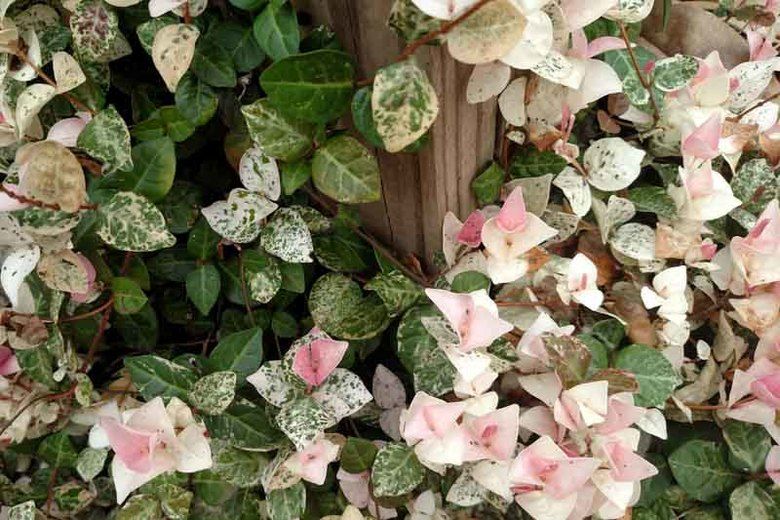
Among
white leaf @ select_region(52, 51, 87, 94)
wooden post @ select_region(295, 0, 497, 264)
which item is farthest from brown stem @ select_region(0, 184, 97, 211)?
wooden post @ select_region(295, 0, 497, 264)

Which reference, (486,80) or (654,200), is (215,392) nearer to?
(486,80)

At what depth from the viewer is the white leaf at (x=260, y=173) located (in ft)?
2.50

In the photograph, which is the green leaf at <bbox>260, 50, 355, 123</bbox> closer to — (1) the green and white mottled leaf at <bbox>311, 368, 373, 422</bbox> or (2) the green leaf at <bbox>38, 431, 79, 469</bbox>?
(1) the green and white mottled leaf at <bbox>311, 368, 373, 422</bbox>

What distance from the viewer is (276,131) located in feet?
2.28

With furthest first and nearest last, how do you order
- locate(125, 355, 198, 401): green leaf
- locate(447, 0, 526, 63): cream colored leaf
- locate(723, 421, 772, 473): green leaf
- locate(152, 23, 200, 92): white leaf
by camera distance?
locate(723, 421, 772, 473): green leaf
locate(125, 355, 198, 401): green leaf
locate(152, 23, 200, 92): white leaf
locate(447, 0, 526, 63): cream colored leaf

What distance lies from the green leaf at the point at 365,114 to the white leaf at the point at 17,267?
363mm

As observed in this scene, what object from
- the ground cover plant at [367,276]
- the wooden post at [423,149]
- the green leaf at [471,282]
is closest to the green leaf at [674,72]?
the ground cover plant at [367,276]

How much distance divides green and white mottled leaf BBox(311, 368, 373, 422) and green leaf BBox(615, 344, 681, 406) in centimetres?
29

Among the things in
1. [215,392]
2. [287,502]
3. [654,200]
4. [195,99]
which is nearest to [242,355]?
[215,392]

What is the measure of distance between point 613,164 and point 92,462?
705mm

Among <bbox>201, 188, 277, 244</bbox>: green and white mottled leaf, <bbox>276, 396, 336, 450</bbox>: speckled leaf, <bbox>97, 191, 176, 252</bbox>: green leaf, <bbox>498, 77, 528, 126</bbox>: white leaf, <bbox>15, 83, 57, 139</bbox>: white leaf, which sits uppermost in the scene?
<bbox>15, 83, 57, 139</bbox>: white leaf

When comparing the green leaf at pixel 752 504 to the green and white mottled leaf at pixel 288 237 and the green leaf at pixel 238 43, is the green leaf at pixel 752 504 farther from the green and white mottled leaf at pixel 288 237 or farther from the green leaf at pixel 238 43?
the green leaf at pixel 238 43

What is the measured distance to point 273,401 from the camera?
2.64 ft

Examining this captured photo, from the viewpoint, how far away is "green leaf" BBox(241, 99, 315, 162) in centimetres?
69
